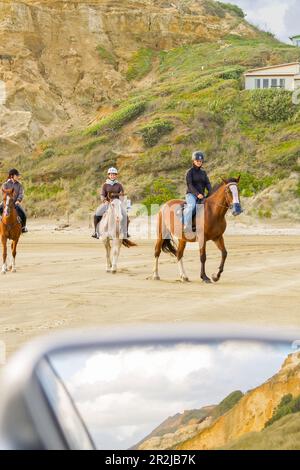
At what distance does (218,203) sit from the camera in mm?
18828

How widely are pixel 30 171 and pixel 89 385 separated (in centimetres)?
5002

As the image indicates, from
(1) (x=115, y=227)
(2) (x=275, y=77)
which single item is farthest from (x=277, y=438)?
(2) (x=275, y=77)

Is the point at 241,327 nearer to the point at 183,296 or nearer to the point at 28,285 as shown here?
the point at 183,296

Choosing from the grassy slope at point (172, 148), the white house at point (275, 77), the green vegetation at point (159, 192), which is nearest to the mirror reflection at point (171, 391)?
the grassy slope at point (172, 148)

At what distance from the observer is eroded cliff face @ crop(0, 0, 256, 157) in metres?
65.1

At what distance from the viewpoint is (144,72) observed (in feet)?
234

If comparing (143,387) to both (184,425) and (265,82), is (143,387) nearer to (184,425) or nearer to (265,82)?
(184,425)

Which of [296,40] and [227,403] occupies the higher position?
[296,40]

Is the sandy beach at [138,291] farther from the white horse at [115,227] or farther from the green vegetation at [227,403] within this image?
the green vegetation at [227,403]

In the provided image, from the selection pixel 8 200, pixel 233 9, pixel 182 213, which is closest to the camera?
pixel 182 213

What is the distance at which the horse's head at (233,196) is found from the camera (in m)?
18.3

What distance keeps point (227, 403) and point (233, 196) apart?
52.3 ft

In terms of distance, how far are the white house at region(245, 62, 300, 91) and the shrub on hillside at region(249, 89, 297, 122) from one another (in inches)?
142

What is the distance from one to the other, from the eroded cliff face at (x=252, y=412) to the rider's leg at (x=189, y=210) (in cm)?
1607
